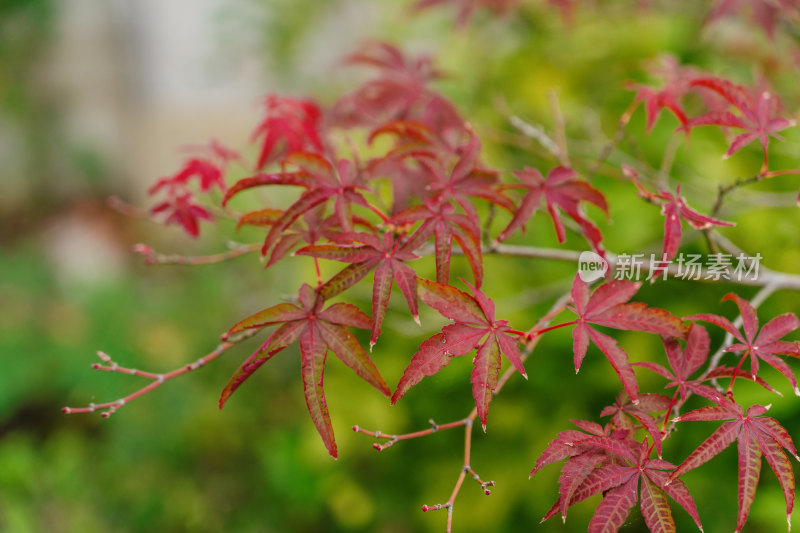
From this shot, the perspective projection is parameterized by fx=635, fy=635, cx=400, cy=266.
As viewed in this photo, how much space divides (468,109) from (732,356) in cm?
134

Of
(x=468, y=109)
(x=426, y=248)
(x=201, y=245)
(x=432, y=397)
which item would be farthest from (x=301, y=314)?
(x=201, y=245)

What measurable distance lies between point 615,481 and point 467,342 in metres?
0.18

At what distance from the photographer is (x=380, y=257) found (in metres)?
0.65

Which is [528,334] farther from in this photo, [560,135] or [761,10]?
[761,10]

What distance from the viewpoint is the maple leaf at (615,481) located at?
57cm

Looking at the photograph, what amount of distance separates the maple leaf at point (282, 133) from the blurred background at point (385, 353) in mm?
136

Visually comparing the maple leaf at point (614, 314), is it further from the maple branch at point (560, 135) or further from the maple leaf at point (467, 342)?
the maple branch at point (560, 135)

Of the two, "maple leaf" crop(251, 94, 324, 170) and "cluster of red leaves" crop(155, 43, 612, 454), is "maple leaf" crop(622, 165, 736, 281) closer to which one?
"cluster of red leaves" crop(155, 43, 612, 454)

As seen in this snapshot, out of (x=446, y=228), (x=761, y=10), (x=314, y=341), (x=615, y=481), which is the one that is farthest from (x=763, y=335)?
(x=761, y=10)

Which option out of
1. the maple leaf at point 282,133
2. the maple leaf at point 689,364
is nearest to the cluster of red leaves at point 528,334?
the maple leaf at point 689,364

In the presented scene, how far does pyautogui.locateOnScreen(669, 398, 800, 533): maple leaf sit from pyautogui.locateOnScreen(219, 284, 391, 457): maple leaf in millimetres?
292

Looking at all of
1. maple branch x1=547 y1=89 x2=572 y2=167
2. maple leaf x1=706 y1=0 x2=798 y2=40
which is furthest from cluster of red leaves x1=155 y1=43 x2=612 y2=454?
maple leaf x1=706 y1=0 x2=798 y2=40

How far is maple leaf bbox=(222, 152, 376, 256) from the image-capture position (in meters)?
0.71

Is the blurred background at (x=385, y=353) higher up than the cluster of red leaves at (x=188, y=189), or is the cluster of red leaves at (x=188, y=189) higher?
the cluster of red leaves at (x=188, y=189)
